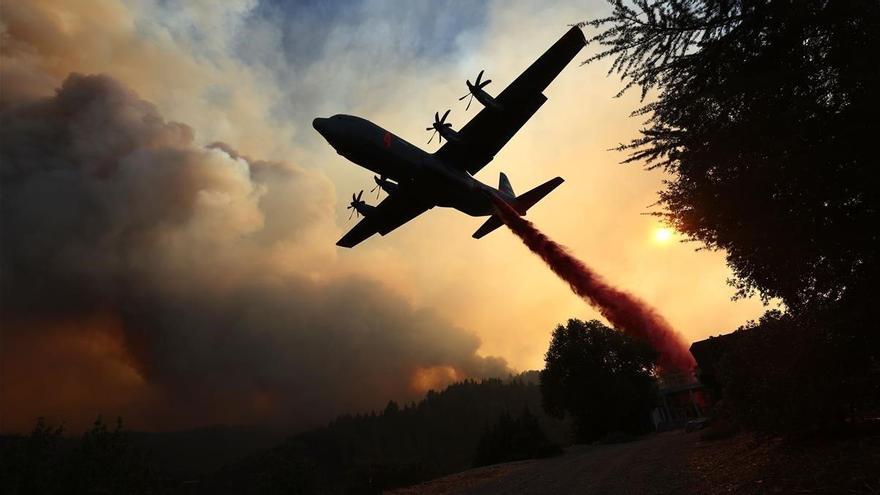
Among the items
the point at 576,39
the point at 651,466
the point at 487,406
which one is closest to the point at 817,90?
the point at 576,39

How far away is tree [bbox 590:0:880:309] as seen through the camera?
734 cm

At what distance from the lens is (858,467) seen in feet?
29.6

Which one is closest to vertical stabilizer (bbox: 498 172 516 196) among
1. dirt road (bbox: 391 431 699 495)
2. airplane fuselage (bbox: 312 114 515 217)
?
airplane fuselage (bbox: 312 114 515 217)

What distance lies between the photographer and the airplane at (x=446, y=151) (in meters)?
19.0

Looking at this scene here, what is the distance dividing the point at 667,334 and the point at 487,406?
19042 cm

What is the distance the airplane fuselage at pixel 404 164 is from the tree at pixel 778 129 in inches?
482

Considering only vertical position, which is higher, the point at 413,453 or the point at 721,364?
the point at 721,364

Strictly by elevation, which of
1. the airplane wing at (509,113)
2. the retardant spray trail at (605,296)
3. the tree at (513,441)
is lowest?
the tree at (513,441)

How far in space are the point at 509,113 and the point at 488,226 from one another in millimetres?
8834

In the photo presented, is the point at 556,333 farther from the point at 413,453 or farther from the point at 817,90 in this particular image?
the point at 413,453

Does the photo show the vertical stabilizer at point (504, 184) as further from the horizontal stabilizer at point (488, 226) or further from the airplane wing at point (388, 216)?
the airplane wing at point (388, 216)

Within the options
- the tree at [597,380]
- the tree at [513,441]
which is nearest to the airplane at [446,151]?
the tree at [513,441]

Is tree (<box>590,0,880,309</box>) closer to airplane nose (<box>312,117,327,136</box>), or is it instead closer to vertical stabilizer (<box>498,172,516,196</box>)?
airplane nose (<box>312,117,327,136</box>)

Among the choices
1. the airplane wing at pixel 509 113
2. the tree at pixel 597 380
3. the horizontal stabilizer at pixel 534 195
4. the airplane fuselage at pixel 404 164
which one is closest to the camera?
the airplane wing at pixel 509 113
